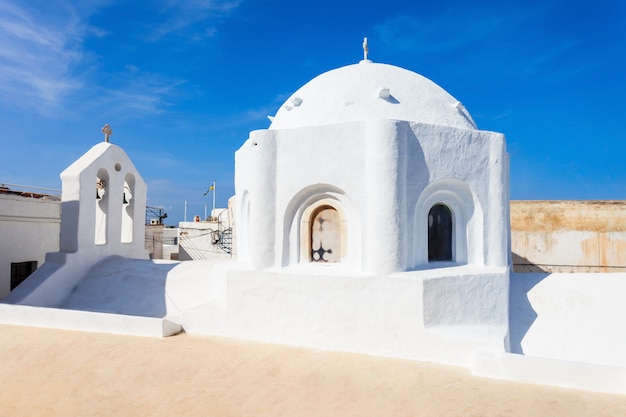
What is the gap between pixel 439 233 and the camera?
8.99m

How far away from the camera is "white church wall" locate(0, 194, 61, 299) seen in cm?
1322

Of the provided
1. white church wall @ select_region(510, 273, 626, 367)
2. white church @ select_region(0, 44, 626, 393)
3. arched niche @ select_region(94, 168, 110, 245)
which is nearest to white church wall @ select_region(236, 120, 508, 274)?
white church @ select_region(0, 44, 626, 393)

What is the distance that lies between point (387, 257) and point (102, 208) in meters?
9.20

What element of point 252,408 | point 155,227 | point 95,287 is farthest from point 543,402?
point 155,227

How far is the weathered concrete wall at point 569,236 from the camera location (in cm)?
1591

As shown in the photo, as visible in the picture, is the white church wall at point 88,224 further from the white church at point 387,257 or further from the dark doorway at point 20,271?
the dark doorway at point 20,271

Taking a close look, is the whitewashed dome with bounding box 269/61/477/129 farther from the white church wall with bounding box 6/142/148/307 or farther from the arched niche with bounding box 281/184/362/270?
the white church wall with bounding box 6/142/148/307

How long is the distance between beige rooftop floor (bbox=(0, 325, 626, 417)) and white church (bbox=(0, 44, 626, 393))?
49 centimetres

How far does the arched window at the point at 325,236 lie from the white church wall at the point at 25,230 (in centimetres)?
1051

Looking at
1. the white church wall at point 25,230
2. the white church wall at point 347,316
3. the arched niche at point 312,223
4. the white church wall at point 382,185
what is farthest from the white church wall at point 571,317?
the white church wall at point 25,230

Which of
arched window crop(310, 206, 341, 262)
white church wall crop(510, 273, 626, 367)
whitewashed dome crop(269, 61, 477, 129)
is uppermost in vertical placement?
whitewashed dome crop(269, 61, 477, 129)

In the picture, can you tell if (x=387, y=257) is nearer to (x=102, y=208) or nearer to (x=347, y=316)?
(x=347, y=316)

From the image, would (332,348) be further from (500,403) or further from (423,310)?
(500,403)

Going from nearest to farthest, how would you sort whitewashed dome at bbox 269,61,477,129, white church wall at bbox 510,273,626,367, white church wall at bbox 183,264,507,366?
white church wall at bbox 183,264,507,366
white church wall at bbox 510,273,626,367
whitewashed dome at bbox 269,61,477,129
